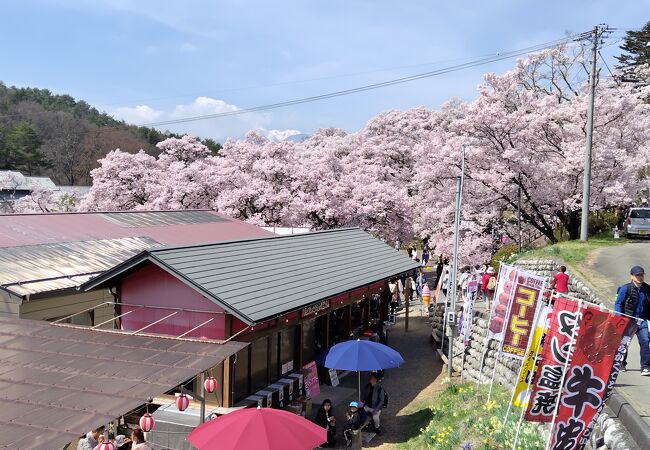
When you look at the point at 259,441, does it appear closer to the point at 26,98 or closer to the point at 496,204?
the point at 496,204

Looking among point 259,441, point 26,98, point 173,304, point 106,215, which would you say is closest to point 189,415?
point 173,304

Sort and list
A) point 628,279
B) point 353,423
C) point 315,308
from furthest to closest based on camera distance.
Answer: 1. point 628,279
2. point 315,308
3. point 353,423

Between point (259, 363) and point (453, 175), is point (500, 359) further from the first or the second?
point (453, 175)

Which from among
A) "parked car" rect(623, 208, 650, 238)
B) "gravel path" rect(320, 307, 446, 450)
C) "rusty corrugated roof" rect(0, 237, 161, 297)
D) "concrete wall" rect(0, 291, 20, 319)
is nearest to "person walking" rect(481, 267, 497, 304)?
"gravel path" rect(320, 307, 446, 450)

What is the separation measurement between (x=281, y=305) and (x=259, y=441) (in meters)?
5.49

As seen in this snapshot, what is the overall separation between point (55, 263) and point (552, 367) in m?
14.3

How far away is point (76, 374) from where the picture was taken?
26.4 ft

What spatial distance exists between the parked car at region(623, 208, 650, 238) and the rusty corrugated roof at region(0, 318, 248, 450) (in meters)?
28.0

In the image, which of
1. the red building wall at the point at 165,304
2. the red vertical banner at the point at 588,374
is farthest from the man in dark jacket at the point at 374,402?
the red vertical banner at the point at 588,374

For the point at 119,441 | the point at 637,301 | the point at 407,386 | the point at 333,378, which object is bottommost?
the point at 407,386

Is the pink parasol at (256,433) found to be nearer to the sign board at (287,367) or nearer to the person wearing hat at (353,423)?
the person wearing hat at (353,423)

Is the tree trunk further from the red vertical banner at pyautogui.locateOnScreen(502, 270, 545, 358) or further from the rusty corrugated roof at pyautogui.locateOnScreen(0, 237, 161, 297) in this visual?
the rusty corrugated roof at pyautogui.locateOnScreen(0, 237, 161, 297)

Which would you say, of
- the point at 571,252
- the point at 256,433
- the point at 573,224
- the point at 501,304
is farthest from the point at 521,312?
the point at 573,224

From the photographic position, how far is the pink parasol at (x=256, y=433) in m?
7.87
